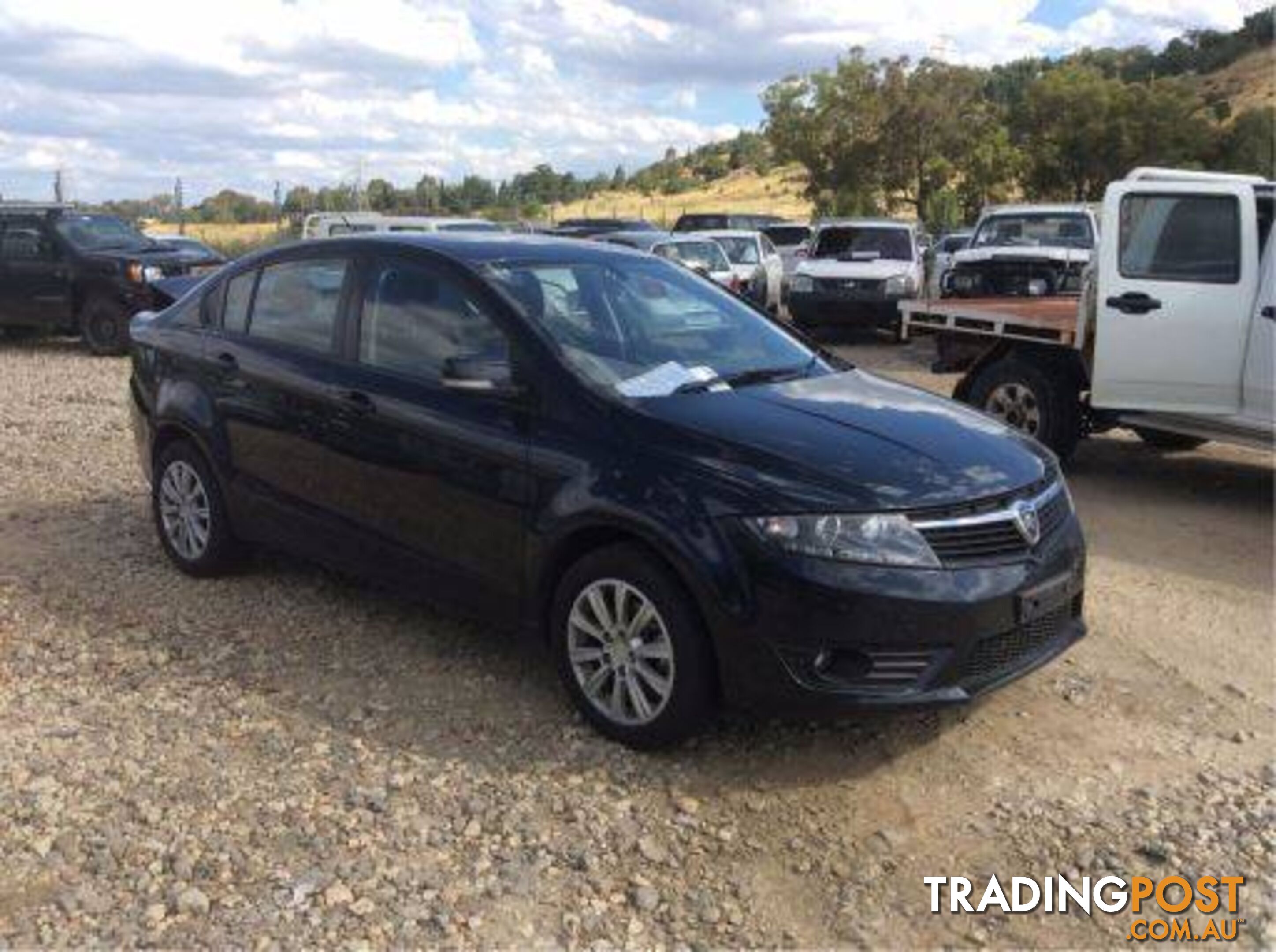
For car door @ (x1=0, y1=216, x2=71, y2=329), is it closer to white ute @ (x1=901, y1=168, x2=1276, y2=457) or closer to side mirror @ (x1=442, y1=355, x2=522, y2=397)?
white ute @ (x1=901, y1=168, x2=1276, y2=457)

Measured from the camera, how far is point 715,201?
69.6m

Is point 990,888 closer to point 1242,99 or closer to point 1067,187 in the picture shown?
point 1067,187

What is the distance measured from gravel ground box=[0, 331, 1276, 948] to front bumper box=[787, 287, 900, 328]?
11818 millimetres

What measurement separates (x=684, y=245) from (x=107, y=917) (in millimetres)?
15108

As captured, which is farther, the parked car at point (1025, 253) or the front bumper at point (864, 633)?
the parked car at point (1025, 253)

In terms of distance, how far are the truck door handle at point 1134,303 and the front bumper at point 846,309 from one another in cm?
948

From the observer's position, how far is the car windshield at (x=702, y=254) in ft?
56.9

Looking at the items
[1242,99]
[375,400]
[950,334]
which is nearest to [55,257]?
[950,334]

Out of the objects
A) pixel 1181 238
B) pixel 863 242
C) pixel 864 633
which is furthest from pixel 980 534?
pixel 863 242

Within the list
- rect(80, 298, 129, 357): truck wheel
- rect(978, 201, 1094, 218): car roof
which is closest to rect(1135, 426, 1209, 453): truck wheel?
rect(978, 201, 1094, 218): car roof

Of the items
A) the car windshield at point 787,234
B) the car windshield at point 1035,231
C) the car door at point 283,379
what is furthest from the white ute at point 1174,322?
the car windshield at point 787,234

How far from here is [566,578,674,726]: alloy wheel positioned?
13.2ft

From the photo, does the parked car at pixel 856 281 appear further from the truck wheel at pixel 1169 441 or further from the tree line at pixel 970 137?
the tree line at pixel 970 137

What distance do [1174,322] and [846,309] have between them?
9.86 meters
